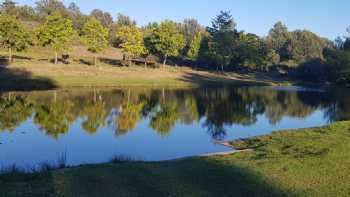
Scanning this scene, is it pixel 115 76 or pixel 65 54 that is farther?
pixel 65 54

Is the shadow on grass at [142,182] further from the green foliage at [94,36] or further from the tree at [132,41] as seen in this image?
the tree at [132,41]

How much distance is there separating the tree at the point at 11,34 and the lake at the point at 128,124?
901 inches

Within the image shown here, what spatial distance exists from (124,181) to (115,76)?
6381 cm

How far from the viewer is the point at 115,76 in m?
75.1

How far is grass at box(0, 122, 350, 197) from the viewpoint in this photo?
442 inches

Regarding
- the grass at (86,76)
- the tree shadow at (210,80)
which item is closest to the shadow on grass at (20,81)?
the grass at (86,76)

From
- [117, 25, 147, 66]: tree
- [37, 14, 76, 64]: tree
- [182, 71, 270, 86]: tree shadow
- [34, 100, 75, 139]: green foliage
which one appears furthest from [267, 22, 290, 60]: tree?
[34, 100, 75, 139]: green foliage

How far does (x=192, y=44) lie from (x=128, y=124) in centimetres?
8001

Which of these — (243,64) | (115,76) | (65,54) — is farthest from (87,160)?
(243,64)

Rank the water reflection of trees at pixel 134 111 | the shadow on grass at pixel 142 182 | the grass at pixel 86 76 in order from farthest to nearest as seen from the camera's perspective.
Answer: the grass at pixel 86 76, the water reflection of trees at pixel 134 111, the shadow on grass at pixel 142 182

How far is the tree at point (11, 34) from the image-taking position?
232ft

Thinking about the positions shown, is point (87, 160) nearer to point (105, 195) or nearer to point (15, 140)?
point (15, 140)

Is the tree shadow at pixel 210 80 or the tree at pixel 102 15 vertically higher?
the tree at pixel 102 15

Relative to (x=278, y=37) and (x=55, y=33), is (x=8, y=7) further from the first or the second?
(x=278, y=37)
